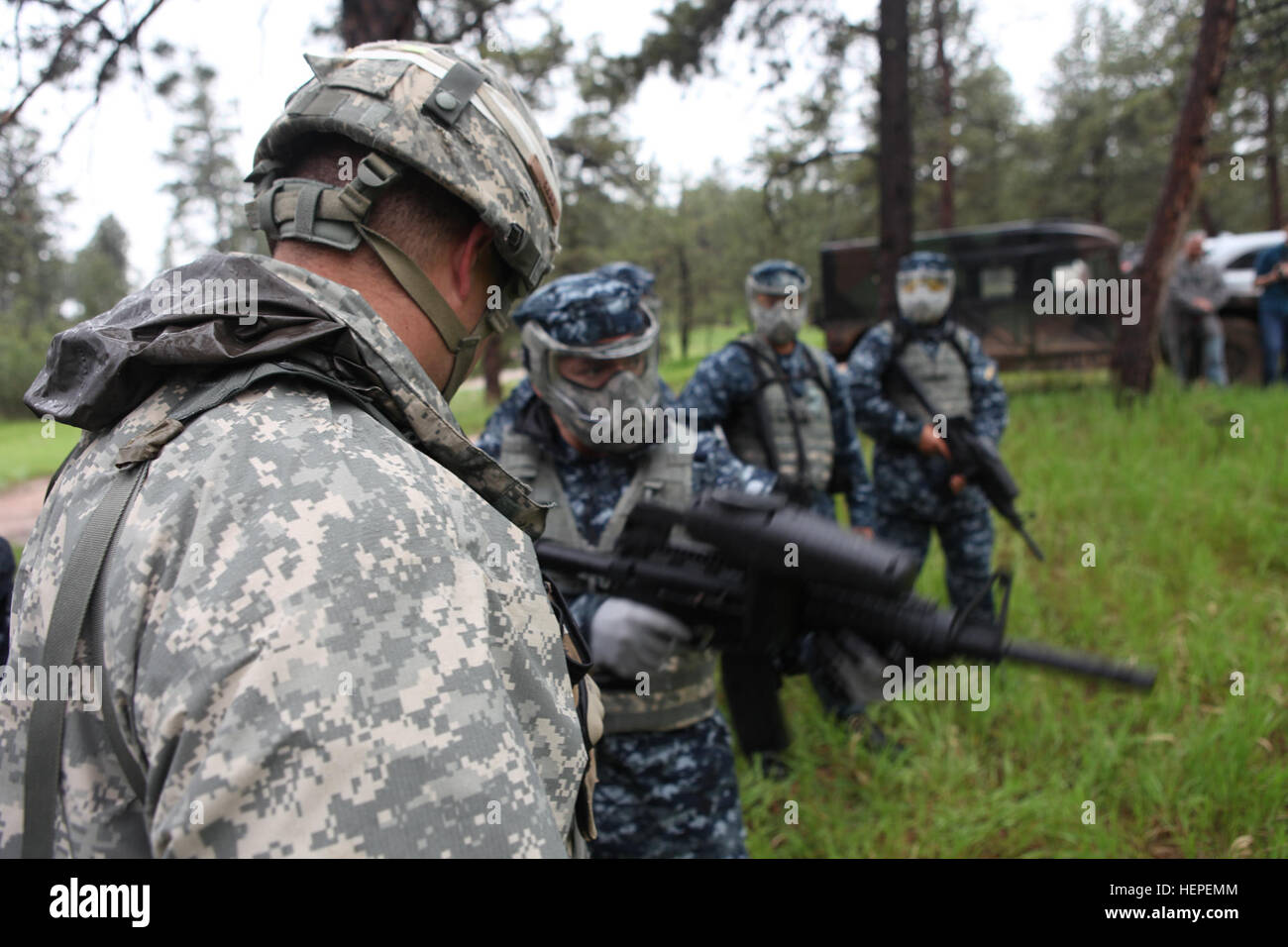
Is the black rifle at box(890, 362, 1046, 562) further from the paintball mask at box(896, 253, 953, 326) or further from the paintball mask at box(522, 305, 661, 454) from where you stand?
the paintball mask at box(522, 305, 661, 454)

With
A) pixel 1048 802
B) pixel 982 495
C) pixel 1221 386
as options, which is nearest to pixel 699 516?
pixel 1048 802

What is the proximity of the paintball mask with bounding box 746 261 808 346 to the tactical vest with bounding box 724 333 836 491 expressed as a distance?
0.10 metres

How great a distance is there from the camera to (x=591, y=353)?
2531 millimetres

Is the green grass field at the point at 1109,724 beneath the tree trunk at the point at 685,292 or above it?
beneath

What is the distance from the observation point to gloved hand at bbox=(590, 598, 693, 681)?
2.03m

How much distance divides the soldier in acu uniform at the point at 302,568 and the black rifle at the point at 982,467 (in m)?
3.66

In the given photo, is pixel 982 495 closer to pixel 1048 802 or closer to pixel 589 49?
pixel 1048 802

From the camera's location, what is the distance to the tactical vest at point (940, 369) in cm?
464

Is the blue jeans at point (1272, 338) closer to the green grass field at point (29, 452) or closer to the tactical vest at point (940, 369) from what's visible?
the tactical vest at point (940, 369)

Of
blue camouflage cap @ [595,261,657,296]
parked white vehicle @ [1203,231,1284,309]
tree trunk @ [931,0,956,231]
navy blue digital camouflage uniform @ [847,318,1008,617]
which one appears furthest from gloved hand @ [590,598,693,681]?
tree trunk @ [931,0,956,231]

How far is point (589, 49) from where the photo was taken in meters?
13.2

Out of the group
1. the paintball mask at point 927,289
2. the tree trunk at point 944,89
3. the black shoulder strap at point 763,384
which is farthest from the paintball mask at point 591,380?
the tree trunk at point 944,89

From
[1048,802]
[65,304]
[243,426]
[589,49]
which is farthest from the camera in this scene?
[65,304]

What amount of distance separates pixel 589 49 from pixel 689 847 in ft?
43.5
